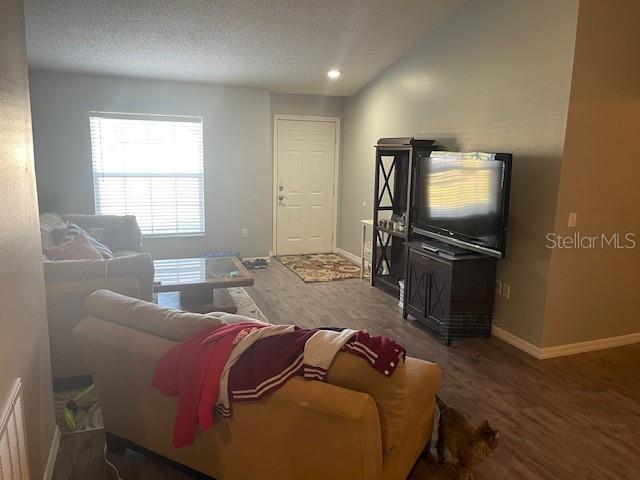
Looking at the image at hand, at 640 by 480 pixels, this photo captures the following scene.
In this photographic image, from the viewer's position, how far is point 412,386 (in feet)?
6.14

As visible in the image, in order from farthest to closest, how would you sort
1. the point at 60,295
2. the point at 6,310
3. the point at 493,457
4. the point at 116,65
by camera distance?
the point at 116,65, the point at 60,295, the point at 493,457, the point at 6,310

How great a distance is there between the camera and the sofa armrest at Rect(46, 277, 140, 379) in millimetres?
2850

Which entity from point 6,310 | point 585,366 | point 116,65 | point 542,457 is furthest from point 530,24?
point 116,65

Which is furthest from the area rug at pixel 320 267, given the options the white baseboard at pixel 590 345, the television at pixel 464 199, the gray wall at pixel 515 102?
the white baseboard at pixel 590 345

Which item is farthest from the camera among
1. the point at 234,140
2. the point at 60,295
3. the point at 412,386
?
the point at 234,140

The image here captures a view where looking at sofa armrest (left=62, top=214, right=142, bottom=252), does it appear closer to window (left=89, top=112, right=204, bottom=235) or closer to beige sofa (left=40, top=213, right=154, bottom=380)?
window (left=89, top=112, right=204, bottom=235)

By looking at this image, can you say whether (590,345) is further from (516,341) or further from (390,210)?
(390,210)

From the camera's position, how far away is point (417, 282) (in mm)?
4195

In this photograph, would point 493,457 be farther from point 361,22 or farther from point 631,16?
point 361,22

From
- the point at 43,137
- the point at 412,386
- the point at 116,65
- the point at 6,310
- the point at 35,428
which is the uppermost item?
the point at 116,65

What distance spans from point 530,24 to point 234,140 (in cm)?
385

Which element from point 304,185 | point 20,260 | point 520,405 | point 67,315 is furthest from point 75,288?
point 304,185

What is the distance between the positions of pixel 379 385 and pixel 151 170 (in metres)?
5.15

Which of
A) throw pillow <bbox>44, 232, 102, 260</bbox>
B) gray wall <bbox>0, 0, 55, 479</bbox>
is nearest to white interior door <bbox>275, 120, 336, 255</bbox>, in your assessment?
throw pillow <bbox>44, 232, 102, 260</bbox>
